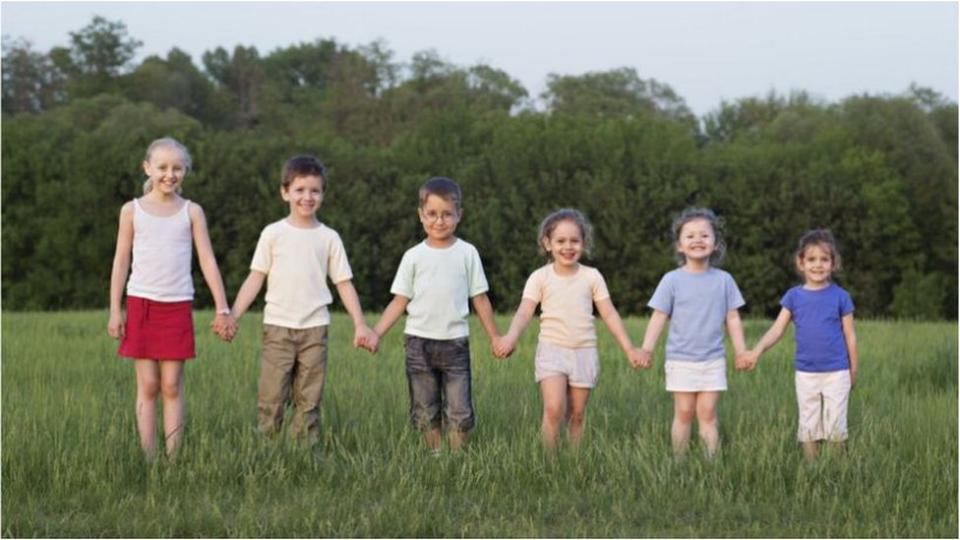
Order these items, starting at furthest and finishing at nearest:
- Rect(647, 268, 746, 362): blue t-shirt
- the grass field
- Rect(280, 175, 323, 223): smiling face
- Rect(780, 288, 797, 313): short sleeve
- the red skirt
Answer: Rect(780, 288, 797, 313): short sleeve
Rect(280, 175, 323, 223): smiling face
Rect(647, 268, 746, 362): blue t-shirt
the red skirt
the grass field

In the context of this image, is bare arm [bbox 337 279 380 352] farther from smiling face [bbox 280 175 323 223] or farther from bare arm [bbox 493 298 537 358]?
bare arm [bbox 493 298 537 358]

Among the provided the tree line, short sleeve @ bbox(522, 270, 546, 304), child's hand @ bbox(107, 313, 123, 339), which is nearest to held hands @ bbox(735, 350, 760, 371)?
short sleeve @ bbox(522, 270, 546, 304)

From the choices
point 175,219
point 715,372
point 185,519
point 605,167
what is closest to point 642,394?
point 715,372

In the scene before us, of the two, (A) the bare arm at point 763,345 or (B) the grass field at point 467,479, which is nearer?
(B) the grass field at point 467,479

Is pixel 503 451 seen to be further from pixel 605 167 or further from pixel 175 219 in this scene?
pixel 605 167

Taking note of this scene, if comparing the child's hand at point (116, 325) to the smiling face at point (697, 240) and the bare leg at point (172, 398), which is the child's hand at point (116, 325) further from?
the smiling face at point (697, 240)

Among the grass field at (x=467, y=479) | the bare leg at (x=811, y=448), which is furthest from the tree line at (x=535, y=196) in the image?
the bare leg at (x=811, y=448)

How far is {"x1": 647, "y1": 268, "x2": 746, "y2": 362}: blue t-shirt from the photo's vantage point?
7.09 m

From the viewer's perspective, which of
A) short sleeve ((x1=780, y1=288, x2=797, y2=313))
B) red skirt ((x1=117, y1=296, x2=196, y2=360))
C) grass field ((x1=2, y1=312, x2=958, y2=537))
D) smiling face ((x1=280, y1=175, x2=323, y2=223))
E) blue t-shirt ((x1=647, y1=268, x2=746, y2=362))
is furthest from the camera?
short sleeve ((x1=780, y1=288, x2=797, y2=313))

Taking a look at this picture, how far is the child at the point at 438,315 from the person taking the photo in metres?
7.22

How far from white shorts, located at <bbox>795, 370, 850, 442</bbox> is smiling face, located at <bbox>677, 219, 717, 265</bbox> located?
0.82 metres

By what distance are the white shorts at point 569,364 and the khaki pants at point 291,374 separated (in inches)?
44.7

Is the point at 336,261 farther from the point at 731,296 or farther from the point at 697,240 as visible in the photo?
the point at 731,296

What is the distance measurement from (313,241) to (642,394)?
3.19 meters
